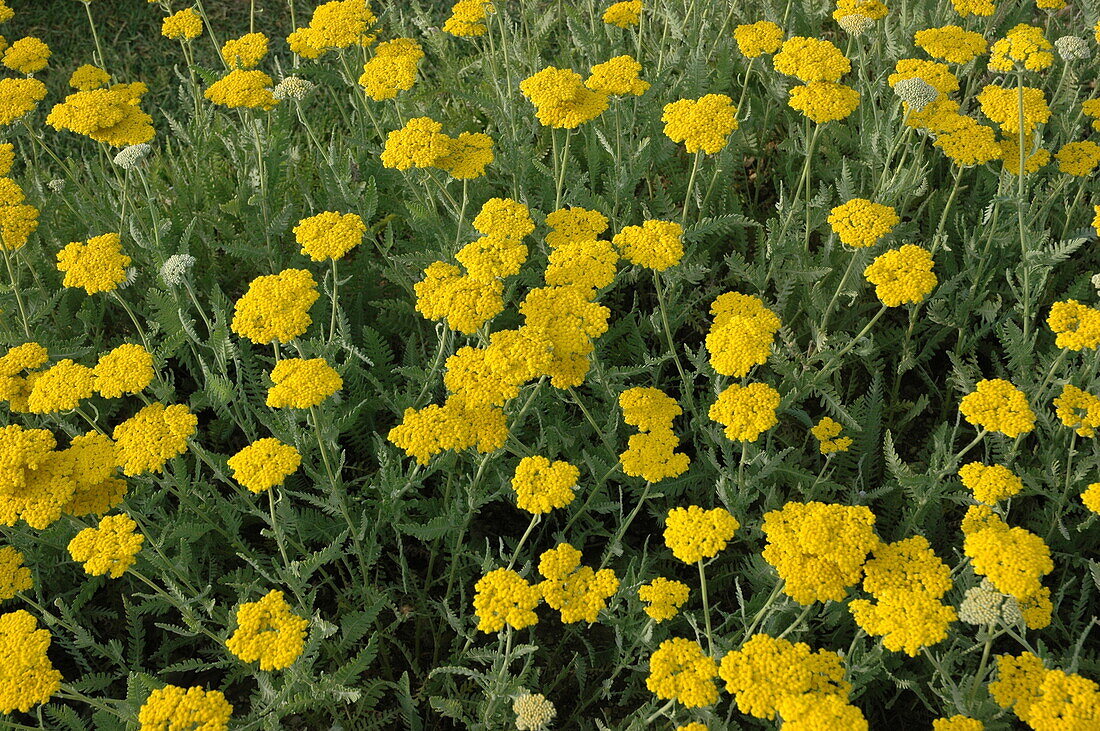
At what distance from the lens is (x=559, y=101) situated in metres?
2.76

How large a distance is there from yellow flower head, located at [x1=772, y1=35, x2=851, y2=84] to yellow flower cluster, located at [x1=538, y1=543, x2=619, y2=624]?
6.15 feet

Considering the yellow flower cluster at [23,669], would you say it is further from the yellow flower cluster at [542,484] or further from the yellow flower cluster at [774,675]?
the yellow flower cluster at [774,675]

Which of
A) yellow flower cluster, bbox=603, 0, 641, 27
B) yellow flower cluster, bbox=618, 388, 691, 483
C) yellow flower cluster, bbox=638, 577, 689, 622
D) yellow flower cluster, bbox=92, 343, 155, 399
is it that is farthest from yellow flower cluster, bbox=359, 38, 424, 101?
yellow flower cluster, bbox=638, 577, 689, 622

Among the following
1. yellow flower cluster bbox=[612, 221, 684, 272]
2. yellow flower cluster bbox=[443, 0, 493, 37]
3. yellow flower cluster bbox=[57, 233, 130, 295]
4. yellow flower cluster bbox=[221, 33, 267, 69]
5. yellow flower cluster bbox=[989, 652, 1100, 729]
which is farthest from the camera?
yellow flower cluster bbox=[221, 33, 267, 69]

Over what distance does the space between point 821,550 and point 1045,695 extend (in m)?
0.52

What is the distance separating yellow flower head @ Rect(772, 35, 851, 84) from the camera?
2.88 metres

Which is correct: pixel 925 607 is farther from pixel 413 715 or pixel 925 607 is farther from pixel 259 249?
pixel 259 249

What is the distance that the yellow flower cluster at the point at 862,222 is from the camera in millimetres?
2465

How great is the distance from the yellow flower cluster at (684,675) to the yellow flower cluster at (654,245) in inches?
42.0

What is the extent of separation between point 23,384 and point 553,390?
1.57 metres

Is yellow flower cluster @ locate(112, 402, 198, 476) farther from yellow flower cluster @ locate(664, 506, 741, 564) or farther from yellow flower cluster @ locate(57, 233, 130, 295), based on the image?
yellow flower cluster @ locate(664, 506, 741, 564)

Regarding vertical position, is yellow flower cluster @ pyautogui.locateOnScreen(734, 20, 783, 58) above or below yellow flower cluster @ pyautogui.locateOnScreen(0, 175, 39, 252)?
above

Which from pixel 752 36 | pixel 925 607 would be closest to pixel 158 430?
pixel 925 607

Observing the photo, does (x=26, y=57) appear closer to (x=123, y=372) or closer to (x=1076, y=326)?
(x=123, y=372)
